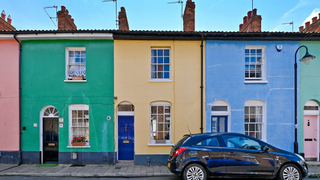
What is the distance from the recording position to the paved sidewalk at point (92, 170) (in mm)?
6871

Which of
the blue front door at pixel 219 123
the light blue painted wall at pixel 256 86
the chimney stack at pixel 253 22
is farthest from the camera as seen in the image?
the chimney stack at pixel 253 22

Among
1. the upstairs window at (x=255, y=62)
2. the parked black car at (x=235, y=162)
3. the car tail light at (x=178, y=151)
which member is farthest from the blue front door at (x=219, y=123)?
the car tail light at (x=178, y=151)

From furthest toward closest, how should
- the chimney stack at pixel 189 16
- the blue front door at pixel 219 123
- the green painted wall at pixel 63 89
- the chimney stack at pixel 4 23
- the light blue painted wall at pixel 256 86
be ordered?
the chimney stack at pixel 4 23 < the chimney stack at pixel 189 16 < the blue front door at pixel 219 123 < the light blue painted wall at pixel 256 86 < the green painted wall at pixel 63 89

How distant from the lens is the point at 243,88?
843 centimetres

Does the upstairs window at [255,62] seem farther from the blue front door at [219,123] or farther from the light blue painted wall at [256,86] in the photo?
the blue front door at [219,123]

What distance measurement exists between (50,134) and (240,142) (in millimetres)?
8891

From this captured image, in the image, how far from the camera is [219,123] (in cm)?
864

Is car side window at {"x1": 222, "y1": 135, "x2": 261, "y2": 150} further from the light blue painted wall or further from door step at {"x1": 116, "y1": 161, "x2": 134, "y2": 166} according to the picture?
door step at {"x1": 116, "y1": 161, "x2": 134, "y2": 166}

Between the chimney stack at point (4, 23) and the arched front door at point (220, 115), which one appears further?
the chimney stack at point (4, 23)

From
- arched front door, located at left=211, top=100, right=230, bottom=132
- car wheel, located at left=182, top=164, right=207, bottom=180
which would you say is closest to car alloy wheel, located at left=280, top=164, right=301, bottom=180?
car wheel, located at left=182, top=164, right=207, bottom=180

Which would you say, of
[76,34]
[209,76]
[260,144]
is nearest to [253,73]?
[209,76]

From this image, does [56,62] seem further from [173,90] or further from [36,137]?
[173,90]

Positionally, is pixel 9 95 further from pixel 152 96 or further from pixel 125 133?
pixel 152 96

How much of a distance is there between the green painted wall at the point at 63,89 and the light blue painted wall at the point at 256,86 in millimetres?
5152
